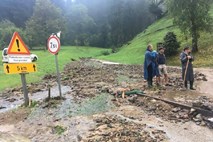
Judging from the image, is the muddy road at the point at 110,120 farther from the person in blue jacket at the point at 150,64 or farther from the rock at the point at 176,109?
the person in blue jacket at the point at 150,64

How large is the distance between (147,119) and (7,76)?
18.4 meters

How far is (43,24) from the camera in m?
84.2

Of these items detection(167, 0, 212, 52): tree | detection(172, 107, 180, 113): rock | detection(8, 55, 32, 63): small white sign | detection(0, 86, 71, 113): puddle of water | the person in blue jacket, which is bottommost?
detection(0, 86, 71, 113): puddle of water

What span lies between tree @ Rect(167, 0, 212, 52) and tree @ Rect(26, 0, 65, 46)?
2047 inches

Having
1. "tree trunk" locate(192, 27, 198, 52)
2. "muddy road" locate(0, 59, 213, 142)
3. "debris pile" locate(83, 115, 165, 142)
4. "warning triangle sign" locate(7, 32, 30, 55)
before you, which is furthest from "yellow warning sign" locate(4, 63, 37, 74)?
"tree trunk" locate(192, 27, 198, 52)

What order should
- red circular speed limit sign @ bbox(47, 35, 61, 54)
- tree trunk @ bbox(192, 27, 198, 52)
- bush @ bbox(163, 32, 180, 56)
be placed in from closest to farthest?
1. red circular speed limit sign @ bbox(47, 35, 61, 54)
2. tree trunk @ bbox(192, 27, 198, 52)
3. bush @ bbox(163, 32, 180, 56)

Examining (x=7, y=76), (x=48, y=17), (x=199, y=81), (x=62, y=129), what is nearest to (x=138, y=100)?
(x=62, y=129)

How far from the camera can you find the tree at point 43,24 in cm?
8138

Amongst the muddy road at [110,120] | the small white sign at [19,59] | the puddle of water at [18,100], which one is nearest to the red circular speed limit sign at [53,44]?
the small white sign at [19,59]

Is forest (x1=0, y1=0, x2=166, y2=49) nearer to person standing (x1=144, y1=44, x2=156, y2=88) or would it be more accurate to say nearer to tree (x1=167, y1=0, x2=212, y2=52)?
tree (x1=167, y1=0, x2=212, y2=52)

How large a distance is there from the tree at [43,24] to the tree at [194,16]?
171ft

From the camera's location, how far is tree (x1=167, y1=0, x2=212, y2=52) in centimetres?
3503

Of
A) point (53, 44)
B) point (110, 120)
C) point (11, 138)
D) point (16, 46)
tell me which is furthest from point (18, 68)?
point (110, 120)

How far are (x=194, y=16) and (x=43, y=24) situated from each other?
186 ft
